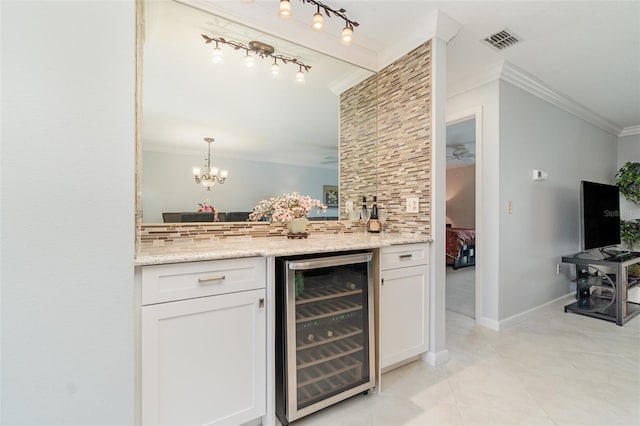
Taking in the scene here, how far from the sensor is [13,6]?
88 centimetres

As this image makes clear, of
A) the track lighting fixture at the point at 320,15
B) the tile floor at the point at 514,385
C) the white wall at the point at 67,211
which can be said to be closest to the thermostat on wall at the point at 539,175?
the tile floor at the point at 514,385

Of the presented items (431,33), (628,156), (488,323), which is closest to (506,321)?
(488,323)

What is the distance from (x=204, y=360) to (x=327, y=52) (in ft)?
7.12

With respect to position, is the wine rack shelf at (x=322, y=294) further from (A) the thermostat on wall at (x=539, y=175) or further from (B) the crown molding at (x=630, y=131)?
(B) the crown molding at (x=630, y=131)

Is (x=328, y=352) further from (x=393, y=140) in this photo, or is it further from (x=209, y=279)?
(x=393, y=140)

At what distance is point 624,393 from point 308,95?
2924 mm

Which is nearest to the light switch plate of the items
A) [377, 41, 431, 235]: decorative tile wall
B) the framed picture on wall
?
[377, 41, 431, 235]: decorative tile wall

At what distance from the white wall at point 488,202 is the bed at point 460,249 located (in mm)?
2733

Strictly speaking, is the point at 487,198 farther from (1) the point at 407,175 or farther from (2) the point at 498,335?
(2) the point at 498,335

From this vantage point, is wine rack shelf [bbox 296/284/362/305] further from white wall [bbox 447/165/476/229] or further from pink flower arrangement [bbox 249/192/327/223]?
white wall [bbox 447/165/476/229]

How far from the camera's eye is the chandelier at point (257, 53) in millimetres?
1831

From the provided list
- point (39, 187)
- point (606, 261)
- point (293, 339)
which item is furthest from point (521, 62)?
point (39, 187)

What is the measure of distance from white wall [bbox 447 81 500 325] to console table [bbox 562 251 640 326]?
1.20 m

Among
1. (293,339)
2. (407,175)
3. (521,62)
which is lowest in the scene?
(293,339)
